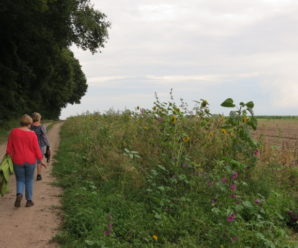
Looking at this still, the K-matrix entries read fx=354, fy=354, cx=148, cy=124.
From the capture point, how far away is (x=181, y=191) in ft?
20.5

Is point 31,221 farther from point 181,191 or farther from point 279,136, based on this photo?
point 279,136

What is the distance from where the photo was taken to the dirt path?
4773mm

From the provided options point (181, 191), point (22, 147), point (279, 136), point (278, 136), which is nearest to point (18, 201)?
point (22, 147)

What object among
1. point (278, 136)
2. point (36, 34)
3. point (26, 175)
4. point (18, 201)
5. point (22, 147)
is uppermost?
point (36, 34)

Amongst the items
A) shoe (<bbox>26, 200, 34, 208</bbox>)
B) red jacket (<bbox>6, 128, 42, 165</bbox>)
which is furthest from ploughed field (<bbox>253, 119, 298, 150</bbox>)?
shoe (<bbox>26, 200, 34, 208</bbox>)

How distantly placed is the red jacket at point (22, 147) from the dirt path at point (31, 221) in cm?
83

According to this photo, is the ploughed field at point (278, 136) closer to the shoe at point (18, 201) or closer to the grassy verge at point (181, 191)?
the grassy verge at point (181, 191)

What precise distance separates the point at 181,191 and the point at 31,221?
Answer: 2543 mm

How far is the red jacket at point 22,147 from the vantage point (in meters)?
6.30

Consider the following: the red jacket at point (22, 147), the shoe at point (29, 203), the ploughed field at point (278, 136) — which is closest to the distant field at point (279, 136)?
the ploughed field at point (278, 136)

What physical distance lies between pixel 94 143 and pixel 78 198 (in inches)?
152

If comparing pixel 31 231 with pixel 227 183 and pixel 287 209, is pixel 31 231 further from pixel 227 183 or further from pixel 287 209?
pixel 287 209

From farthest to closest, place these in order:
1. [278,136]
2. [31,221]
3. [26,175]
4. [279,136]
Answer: [278,136] < [279,136] < [26,175] < [31,221]

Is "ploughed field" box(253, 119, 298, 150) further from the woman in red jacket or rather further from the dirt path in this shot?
the woman in red jacket
